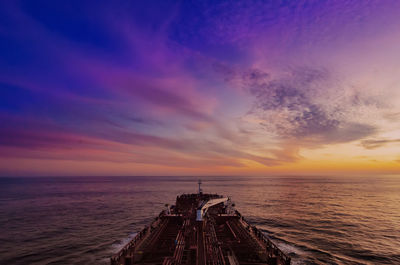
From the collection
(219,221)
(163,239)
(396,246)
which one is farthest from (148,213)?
(396,246)

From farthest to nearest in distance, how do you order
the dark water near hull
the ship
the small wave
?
1. the small wave
2. the dark water near hull
3. the ship

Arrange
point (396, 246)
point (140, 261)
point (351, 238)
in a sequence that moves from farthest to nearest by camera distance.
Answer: point (351, 238) → point (396, 246) → point (140, 261)

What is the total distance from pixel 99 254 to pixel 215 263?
2626 cm

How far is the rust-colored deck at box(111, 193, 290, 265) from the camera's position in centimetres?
2514

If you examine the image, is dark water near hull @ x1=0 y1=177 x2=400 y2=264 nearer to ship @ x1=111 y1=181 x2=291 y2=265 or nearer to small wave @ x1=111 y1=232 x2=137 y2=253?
small wave @ x1=111 y1=232 x2=137 y2=253

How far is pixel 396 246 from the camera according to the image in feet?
141

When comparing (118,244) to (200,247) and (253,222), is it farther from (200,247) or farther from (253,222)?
(253,222)

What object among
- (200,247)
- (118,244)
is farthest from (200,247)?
(118,244)

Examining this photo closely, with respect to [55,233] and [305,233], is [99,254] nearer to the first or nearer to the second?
[55,233]

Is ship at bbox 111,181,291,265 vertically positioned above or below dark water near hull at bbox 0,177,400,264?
above

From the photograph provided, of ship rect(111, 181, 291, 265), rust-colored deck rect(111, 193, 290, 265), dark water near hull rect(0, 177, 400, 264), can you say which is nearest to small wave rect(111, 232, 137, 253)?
dark water near hull rect(0, 177, 400, 264)

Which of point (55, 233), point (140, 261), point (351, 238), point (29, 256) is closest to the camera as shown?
point (140, 261)

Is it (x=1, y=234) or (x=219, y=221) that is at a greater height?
(x=219, y=221)

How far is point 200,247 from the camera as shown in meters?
29.2
